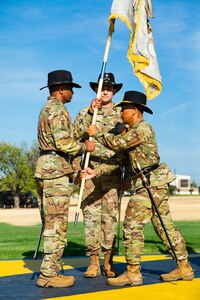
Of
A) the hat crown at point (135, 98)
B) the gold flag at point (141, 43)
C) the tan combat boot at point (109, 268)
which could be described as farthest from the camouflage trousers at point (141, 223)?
the gold flag at point (141, 43)

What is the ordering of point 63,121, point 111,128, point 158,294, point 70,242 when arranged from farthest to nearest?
point 70,242
point 111,128
point 63,121
point 158,294

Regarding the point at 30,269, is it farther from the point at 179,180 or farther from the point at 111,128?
the point at 179,180

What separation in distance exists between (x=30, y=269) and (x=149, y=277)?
1668 millimetres

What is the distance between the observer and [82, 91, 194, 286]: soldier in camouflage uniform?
6.02m

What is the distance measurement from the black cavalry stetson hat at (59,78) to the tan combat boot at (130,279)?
2.14 m

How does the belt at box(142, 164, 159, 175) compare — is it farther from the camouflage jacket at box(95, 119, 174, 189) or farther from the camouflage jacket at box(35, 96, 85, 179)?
the camouflage jacket at box(35, 96, 85, 179)

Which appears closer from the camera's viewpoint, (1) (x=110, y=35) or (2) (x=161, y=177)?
(2) (x=161, y=177)

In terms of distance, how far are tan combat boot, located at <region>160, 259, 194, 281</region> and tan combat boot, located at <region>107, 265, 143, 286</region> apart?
15.2 inches

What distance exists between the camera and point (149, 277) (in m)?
6.53

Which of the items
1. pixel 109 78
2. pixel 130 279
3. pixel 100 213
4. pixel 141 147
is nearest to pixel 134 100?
pixel 141 147

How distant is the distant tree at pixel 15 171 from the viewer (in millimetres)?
58938

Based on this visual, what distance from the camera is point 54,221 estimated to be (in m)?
6.04

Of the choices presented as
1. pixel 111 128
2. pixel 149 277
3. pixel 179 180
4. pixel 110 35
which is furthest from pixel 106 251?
pixel 179 180

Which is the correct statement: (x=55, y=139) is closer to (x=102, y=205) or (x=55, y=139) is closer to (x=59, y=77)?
(x=59, y=77)
